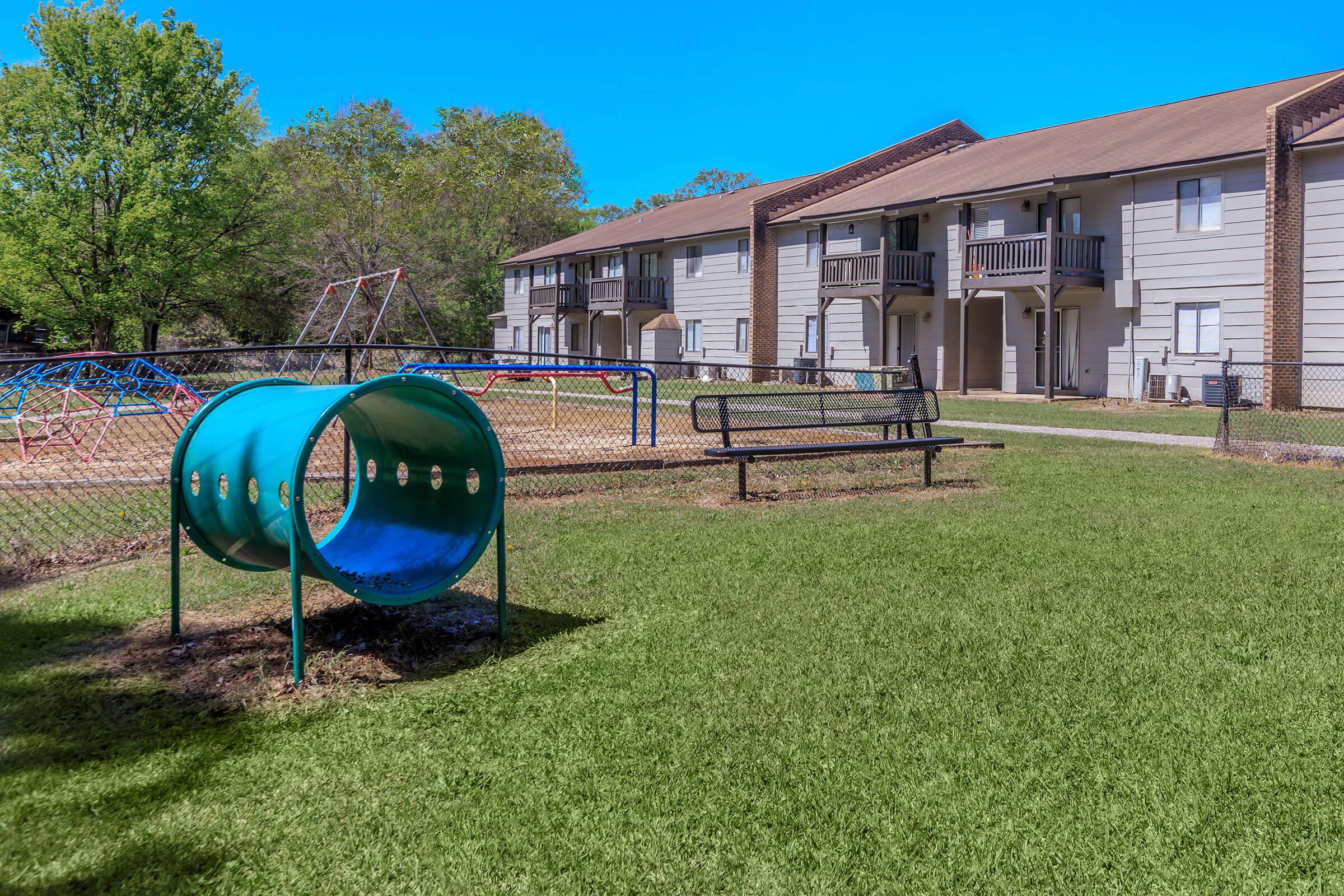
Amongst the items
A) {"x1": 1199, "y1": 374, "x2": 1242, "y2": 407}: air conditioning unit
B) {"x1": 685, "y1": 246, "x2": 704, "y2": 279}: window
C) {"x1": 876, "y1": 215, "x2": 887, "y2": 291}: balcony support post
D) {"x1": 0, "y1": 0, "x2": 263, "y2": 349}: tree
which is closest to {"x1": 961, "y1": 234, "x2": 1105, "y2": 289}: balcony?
{"x1": 876, "y1": 215, "x2": 887, "y2": 291}: balcony support post

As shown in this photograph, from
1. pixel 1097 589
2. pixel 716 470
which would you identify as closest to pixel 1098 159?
pixel 716 470

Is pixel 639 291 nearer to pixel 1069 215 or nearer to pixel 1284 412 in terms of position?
pixel 1069 215

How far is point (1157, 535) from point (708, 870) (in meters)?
6.06

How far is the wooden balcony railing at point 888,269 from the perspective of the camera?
103 ft

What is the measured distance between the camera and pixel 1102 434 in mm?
16906

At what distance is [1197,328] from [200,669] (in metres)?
25.5

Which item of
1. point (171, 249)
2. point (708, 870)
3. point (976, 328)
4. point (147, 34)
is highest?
point (147, 34)

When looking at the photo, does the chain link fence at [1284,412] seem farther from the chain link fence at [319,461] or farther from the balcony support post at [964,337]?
the balcony support post at [964,337]

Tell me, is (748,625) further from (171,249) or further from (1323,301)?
(171,249)

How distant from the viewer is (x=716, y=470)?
38.8 ft

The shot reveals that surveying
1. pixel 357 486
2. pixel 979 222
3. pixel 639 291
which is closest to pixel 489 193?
pixel 639 291

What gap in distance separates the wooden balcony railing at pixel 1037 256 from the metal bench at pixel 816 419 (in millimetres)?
15808

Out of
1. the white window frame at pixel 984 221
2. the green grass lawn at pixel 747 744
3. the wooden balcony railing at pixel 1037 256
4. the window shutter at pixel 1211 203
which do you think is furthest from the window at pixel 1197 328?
the green grass lawn at pixel 747 744

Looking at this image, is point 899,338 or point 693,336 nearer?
point 899,338
